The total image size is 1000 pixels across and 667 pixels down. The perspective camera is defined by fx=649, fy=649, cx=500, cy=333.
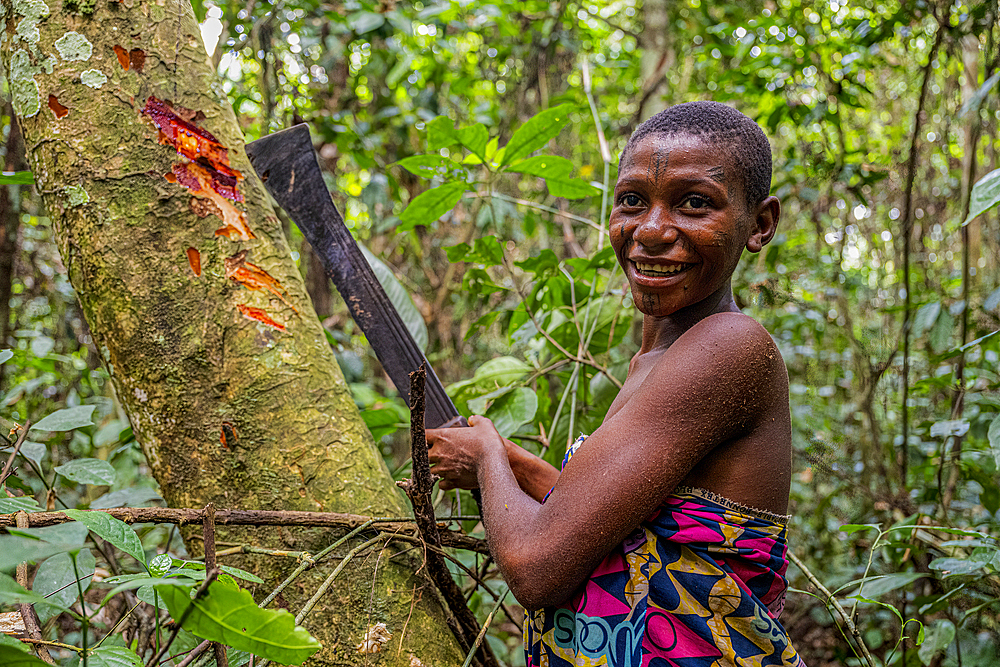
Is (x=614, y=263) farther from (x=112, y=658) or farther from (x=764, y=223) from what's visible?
(x=112, y=658)

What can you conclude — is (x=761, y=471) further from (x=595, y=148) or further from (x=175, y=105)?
(x=595, y=148)

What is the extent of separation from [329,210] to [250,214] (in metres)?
0.18

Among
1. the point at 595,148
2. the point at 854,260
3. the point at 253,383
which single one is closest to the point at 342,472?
the point at 253,383

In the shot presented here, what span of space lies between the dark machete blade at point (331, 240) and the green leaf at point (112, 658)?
2.25ft

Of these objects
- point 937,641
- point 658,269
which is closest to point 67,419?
point 658,269

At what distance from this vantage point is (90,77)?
3.85ft

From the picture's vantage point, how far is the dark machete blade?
1.32 metres

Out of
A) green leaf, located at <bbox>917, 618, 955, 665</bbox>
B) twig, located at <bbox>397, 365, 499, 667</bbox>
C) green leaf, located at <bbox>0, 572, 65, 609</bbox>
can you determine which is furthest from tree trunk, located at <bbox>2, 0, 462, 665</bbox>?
green leaf, located at <bbox>917, 618, 955, 665</bbox>

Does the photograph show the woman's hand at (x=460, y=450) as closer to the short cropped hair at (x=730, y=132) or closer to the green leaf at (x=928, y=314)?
the short cropped hair at (x=730, y=132)

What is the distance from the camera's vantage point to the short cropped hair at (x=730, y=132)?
1.01 meters

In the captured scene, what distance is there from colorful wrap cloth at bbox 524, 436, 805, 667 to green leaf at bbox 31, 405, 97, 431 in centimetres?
102

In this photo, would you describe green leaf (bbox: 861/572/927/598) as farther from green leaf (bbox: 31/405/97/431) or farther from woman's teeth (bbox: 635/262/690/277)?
green leaf (bbox: 31/405/97/431)

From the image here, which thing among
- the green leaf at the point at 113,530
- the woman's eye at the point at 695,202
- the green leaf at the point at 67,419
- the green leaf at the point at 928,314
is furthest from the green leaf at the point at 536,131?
the green leaf at the point at 928,314

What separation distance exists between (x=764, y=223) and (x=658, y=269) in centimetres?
22
